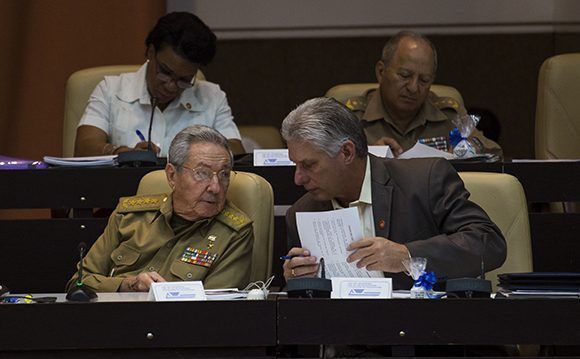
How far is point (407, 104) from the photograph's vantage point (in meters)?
5.06

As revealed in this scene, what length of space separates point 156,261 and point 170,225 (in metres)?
0.12

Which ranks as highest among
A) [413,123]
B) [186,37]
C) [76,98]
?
[186,37]

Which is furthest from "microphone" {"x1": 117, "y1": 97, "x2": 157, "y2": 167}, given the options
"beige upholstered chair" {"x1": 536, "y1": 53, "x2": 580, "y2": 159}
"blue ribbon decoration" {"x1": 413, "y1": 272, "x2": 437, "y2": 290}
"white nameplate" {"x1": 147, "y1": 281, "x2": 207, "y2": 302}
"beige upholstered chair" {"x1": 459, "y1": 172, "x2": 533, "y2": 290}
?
"beige upholstered chair" {"x1": 536, "y1": 53, "x2": 580, "y2": 159}

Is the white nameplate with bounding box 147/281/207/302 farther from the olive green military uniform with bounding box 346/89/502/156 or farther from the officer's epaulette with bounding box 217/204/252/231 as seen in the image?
the olive green military uniform with bounding box 346/89/502/156

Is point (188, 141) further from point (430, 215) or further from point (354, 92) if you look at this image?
point (354, 92)

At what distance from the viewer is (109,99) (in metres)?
5.17

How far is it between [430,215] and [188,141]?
80 cm

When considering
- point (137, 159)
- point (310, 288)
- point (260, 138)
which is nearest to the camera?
point (310, 288)

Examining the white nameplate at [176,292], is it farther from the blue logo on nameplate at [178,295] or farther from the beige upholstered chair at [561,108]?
the beige upholstered chair at [561,108]

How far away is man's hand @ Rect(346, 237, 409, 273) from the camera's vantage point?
3316mm

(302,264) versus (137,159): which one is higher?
(137,159)

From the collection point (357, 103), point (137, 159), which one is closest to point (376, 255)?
point (137, 159)

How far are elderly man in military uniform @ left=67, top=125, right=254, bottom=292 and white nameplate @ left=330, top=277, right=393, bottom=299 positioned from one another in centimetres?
89

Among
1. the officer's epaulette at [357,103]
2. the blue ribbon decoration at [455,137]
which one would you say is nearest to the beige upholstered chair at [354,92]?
the officer's epaulette at [357,103]
